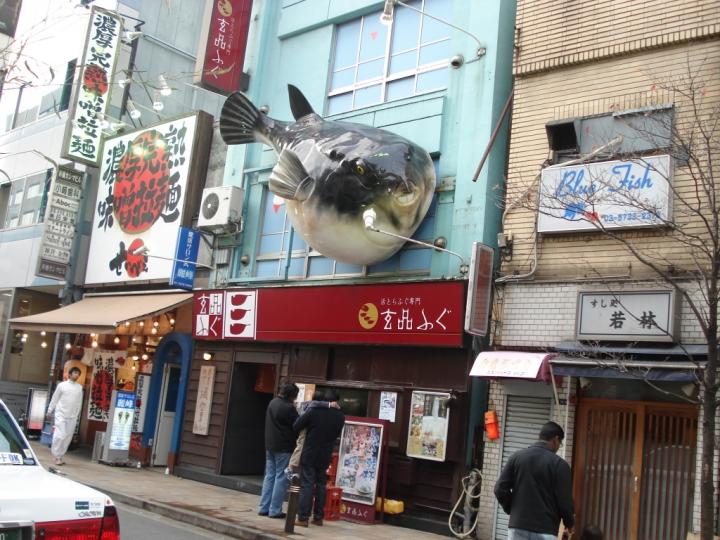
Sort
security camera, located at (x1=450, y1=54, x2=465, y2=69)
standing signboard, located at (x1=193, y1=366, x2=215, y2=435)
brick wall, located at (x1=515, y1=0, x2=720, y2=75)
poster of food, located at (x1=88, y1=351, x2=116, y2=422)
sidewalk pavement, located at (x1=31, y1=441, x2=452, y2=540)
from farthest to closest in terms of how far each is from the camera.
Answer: poster of food, located at (x1=88, y1=351, x2=116, y2=422), standing signboard, located at (x1=193, y1=366, x2=215, y2=435), security camera, located at (x1=450, y1=54, x2=465, y2=69), brick wall, located at (x1=515, y1=0, x2=720, y2=75), sidewalk pavement, located at (x1=31, y1=441, x2=452, y2=540)

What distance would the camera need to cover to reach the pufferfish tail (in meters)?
15.2

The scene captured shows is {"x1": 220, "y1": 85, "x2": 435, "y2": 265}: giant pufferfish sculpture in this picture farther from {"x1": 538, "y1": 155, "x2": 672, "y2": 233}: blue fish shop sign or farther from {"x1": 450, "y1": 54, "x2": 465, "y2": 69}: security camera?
{"x1": 538, "y1": 155, "x2": 672, "y2": 233}: blue fish shop sign

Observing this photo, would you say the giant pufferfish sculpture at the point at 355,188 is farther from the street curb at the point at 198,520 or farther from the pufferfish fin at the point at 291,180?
the street curb at the point at 198,520

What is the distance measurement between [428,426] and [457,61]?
6.09 metres

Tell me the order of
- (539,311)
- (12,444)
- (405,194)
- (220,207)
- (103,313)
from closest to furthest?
(12,444), (539,311), (405,194), (220,207), (103,313)

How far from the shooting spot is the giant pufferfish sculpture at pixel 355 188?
12.5 m

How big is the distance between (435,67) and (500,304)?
4.75m

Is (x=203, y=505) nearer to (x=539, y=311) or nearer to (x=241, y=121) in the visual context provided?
(x=539, y=311)

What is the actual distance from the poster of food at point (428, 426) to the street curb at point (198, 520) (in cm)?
289

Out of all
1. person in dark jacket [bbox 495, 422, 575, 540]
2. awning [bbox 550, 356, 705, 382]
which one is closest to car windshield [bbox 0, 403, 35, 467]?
person in dark jacket [bbox 495, 422, 575, 540]

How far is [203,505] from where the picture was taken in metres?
12.3

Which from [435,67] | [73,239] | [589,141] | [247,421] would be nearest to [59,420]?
[247,421]

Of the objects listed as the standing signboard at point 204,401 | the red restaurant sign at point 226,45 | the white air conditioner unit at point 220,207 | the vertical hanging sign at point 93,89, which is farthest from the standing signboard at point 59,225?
the standing signboard at point 204,401

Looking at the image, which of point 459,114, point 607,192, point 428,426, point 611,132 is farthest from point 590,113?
point 428,426
